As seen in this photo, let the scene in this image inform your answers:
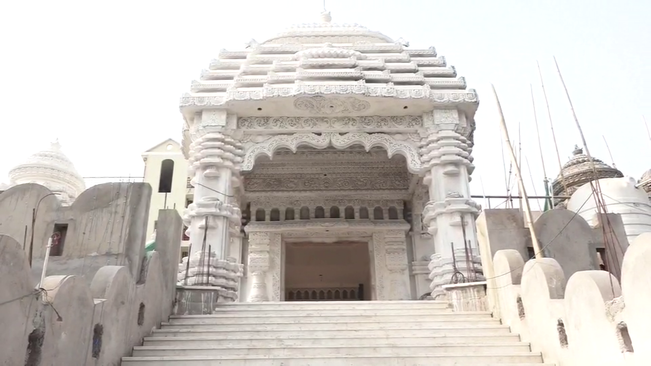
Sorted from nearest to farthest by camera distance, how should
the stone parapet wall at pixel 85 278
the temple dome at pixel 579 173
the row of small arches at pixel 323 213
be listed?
1. the stone parapet wall at pixel 85 278
2. the row of small arches at pixel 323 213
3. the temple dome at pixel 579 173

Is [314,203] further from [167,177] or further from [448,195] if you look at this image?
[167,177]

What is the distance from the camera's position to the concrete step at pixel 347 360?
264 inches

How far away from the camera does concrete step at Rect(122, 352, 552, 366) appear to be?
670 centimetres

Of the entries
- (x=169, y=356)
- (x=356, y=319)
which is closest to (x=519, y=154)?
(x=356, y=319)

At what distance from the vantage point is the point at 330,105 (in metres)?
14.2

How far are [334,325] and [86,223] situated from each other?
469cm

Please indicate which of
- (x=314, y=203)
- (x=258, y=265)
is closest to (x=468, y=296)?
(x=258, y=265)

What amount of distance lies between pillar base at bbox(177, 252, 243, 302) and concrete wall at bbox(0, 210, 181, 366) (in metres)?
3.11

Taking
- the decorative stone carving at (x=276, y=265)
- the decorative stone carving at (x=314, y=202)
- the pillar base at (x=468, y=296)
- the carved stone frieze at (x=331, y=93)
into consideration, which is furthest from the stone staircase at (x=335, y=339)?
the decorative stone carving at (x=314, y=202)

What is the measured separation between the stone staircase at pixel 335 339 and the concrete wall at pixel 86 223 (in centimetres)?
164

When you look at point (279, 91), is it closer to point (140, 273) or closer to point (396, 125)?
point (396, 125)

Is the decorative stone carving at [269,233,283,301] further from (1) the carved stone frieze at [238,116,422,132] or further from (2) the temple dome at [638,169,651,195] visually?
(2) the temple dome at [638,169,651,195]

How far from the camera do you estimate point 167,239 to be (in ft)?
31.4

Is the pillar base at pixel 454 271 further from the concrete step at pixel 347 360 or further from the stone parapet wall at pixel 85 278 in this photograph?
the stone parapet wall at pixel 85 278
